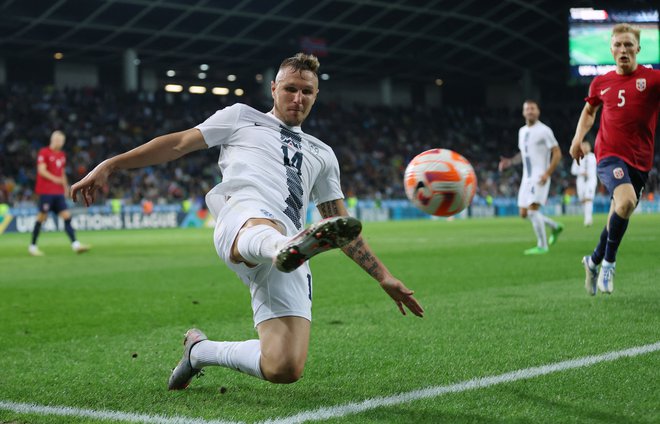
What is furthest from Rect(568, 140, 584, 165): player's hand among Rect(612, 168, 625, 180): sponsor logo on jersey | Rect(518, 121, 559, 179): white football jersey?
Rect(518, 121, 559, 179): white football jersey

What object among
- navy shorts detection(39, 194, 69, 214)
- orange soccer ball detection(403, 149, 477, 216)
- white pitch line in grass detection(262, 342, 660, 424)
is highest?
orange soccer ball detection(403, 149, 477, 216)

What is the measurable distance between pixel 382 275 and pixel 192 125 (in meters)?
36.5

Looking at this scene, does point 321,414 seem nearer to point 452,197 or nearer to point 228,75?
point 452,197

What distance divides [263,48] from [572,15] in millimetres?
18684

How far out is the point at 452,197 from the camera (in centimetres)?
461

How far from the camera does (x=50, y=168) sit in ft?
50.4

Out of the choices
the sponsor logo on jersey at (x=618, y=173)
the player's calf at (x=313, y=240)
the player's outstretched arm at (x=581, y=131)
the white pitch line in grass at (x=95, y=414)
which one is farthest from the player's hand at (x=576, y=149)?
the white pitch line in grass at (x=95, y=414)

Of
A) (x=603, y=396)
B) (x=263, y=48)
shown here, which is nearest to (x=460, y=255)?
(x=603, y=396)

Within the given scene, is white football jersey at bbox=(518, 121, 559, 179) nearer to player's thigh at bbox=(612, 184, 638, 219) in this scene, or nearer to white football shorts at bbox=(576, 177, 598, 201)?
player's thigh at bbox=(612, 184, 638, 219)

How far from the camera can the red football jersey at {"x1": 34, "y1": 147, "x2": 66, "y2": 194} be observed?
Answer: 603 inches

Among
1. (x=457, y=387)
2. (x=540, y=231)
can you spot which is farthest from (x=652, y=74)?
(x=540, y=231)

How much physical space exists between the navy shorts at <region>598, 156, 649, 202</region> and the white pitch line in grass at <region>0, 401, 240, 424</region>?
15.9ft

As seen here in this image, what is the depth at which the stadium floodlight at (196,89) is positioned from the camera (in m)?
50.1

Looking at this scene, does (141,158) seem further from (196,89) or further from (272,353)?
(196,89)
